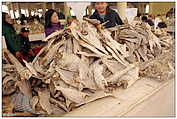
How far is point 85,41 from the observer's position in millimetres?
695

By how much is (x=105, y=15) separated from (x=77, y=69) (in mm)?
476

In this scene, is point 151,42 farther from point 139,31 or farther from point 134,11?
point 134,11

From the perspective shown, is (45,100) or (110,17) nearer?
(45,100)

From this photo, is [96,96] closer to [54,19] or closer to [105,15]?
[105,15]

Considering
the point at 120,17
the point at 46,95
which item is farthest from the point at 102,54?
the point at 120,17

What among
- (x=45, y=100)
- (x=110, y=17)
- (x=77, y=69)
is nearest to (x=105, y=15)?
(x=110, y=17)

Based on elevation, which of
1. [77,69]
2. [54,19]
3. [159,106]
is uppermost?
[54,19]

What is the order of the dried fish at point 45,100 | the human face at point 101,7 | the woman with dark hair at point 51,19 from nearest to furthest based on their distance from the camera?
the dried fish at point 45,100, the human face at point 101,7, the woman with dark hair at point 51,19

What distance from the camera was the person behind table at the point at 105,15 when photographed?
0.93 meters

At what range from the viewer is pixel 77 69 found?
2.06 ft

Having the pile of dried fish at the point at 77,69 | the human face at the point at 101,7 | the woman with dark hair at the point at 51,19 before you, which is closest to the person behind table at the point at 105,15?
the human face at the point at 101,7

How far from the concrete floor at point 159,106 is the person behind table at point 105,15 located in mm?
394

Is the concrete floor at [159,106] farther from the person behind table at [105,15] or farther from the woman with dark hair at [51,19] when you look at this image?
the woman with dark hair at [51,19]

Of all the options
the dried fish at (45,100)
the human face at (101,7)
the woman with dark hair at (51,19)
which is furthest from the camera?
the woman with dark hair at (51,19)
